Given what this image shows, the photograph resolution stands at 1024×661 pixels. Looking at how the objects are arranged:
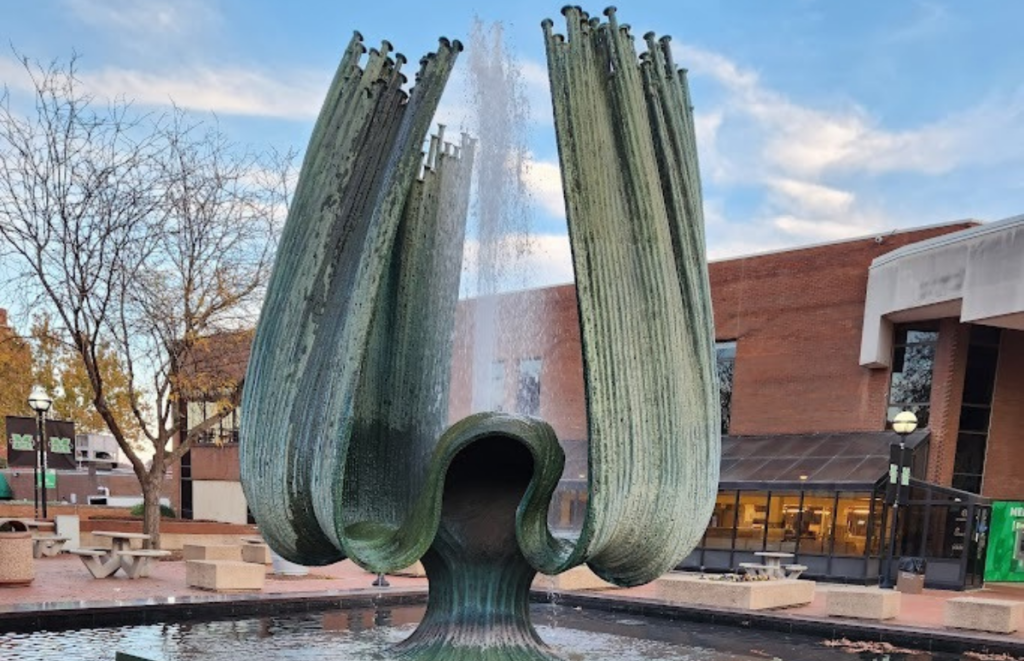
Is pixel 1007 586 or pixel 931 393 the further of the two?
pixel 931 393

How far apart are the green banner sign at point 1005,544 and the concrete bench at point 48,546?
2148 cm

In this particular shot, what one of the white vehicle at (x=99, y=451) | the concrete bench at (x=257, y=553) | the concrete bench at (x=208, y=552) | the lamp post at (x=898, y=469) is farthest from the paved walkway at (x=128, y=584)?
the white vehicle at (x=99, y=451)

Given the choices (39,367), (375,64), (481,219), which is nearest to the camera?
(375,64)

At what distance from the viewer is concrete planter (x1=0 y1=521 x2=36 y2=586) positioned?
48.2ft


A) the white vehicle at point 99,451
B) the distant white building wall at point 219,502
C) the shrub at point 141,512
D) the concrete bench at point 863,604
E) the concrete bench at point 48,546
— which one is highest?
the concrete bench at point 863,604

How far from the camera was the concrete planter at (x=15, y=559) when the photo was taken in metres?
14.7

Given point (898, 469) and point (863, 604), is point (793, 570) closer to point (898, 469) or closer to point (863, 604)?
point (898, 469)

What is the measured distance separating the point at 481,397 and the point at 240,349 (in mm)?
12811

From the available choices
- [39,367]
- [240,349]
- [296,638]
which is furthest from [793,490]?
[39,367]

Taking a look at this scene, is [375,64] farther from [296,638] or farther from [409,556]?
[296,638]

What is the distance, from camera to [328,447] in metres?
7.13

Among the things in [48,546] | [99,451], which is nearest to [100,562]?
[48,546]

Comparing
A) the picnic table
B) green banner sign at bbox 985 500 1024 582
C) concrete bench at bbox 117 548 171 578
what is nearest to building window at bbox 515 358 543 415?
green banner sign at bbox 985 500 1024 582

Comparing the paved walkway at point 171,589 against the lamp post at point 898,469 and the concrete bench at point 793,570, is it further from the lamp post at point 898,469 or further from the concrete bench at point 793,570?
the lamp post at point 898,469
